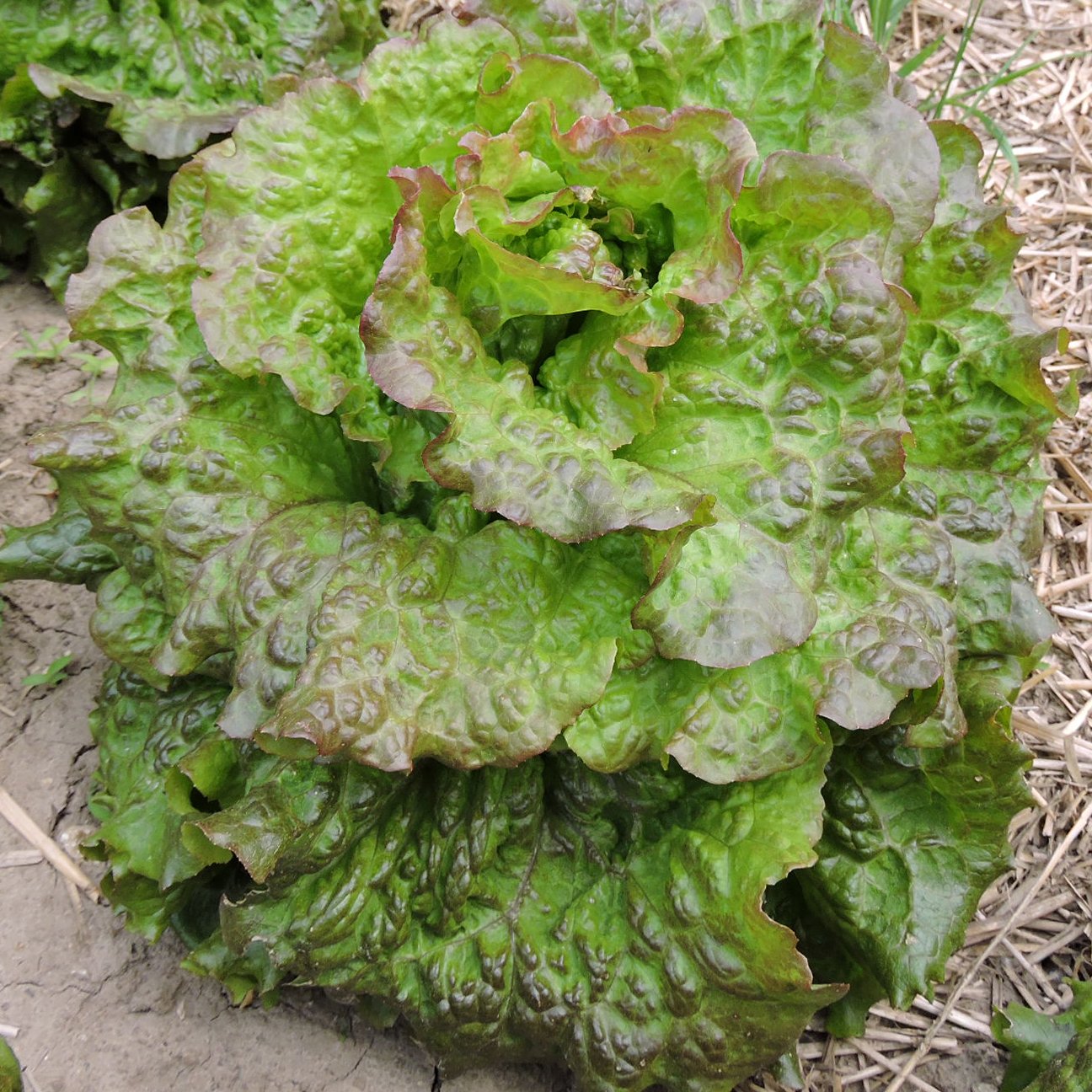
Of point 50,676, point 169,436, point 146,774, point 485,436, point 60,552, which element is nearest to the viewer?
point 485,436

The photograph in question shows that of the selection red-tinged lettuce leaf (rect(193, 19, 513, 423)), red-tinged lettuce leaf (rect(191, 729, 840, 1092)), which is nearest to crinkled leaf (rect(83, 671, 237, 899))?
red-tinged lettuce leaf (rect(191, 729, 840, 1092))

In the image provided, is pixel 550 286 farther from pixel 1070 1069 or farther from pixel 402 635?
pixel 1070 1069

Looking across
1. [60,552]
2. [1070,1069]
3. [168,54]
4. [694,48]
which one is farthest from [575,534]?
[168,54]

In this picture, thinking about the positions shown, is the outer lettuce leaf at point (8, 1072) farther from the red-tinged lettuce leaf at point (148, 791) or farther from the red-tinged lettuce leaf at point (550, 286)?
the red-tinged lettuce leaf at point (550, 286)

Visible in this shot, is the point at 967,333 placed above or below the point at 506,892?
above

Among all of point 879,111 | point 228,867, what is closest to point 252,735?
point 228,867

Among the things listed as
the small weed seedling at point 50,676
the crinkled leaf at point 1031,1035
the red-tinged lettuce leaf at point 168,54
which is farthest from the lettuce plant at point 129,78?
the crinkled leaf at point 1031,1035
